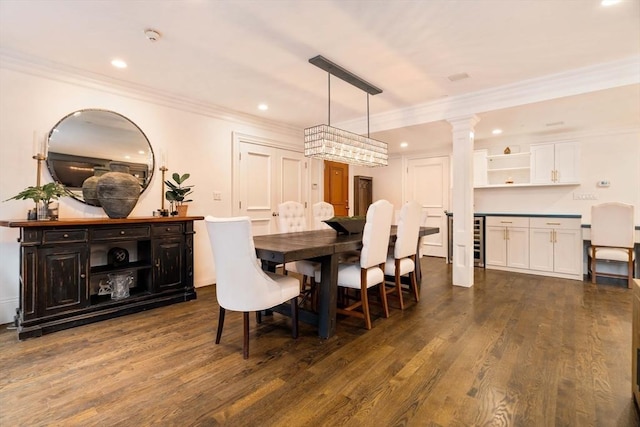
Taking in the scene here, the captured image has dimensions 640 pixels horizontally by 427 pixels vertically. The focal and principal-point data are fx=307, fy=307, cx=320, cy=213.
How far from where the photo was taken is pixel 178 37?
250 centimetres

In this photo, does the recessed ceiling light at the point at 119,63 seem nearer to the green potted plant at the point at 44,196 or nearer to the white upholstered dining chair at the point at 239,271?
the green potted plant at the point at 44,196

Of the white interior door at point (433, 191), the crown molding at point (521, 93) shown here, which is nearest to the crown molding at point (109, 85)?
the crown molding at point (521, 93)

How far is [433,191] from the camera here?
→ 21.4 feet

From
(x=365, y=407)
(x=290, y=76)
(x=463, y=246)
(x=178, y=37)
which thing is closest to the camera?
(x=365, y=407)

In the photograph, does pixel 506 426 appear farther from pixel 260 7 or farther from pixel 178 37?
pixel 178 37

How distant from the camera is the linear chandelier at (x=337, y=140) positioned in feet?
10.0

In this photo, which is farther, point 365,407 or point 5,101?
point 5,101

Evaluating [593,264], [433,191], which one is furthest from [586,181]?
[433,191]

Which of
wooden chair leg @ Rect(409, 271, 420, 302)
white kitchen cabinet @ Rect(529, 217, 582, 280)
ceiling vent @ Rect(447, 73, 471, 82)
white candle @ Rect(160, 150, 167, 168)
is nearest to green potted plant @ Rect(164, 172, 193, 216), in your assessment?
white candle @ Rect(160, 150, 167, 168)

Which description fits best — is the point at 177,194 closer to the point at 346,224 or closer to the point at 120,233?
the point at 120,233

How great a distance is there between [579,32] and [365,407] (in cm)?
315

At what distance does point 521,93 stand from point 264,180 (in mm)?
3597

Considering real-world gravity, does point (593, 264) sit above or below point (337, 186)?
below

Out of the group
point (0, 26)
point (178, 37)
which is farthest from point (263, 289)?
point (0, 26)
